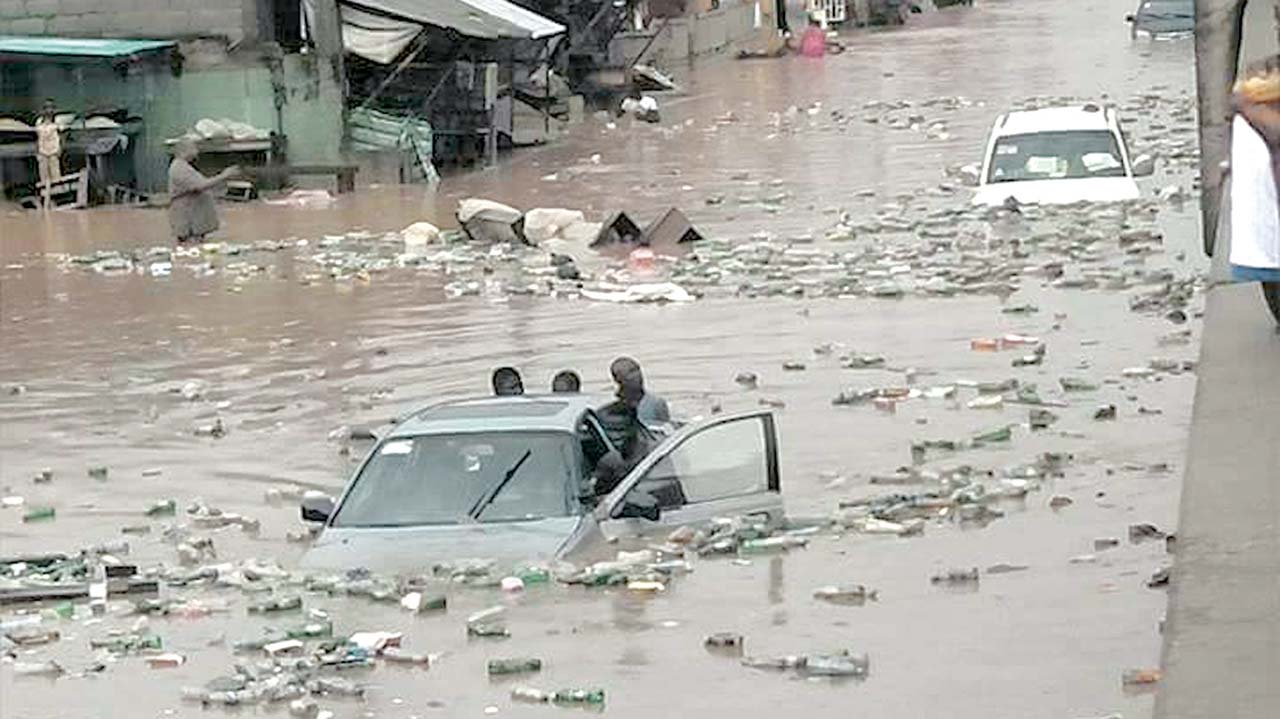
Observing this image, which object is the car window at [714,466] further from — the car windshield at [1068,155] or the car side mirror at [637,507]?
the car windshield at [1068,155]

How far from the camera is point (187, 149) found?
3591cm

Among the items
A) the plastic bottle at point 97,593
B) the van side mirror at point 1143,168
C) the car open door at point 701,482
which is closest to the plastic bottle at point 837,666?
the car open door at point 701,482

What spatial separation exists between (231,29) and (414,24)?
2.64 meters

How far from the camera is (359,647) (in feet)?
37.5

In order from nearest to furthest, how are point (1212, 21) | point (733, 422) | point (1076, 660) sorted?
1. point (1076, 660)
2. point (733, 422)
3. point (1212, 21)

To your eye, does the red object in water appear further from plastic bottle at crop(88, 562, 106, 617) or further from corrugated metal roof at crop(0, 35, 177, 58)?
plastic bottle at crop(88, 562, 106, 617)

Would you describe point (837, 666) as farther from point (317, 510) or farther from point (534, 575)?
point (317, 510)

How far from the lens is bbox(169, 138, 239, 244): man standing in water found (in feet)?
97.5

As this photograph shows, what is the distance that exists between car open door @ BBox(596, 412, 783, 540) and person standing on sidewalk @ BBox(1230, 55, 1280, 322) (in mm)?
3088

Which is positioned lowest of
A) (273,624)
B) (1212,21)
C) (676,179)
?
(676,179)

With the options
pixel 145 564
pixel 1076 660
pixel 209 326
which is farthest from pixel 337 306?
pixel 1076 660

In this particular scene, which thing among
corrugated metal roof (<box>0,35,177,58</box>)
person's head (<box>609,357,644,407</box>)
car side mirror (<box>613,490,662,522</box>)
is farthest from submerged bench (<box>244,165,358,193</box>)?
car side mirror (<box>613,490,662,522</box>)

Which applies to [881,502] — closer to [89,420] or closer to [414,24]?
[89,420]

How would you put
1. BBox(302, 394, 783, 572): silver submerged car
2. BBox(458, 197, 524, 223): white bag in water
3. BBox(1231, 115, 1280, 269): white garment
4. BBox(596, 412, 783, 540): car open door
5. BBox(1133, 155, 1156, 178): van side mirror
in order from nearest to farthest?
1. BBox(1231, 115, 1280, 269): white garment
2. BBox(302, 394, 783, 572): silver submerged car
3. BBox(596, 412, 783, 540): car open door
4. BBox(1133, 155, 1156, 178): van side mirror
5. BBox(458, 197, 524, 223): white bag in water
